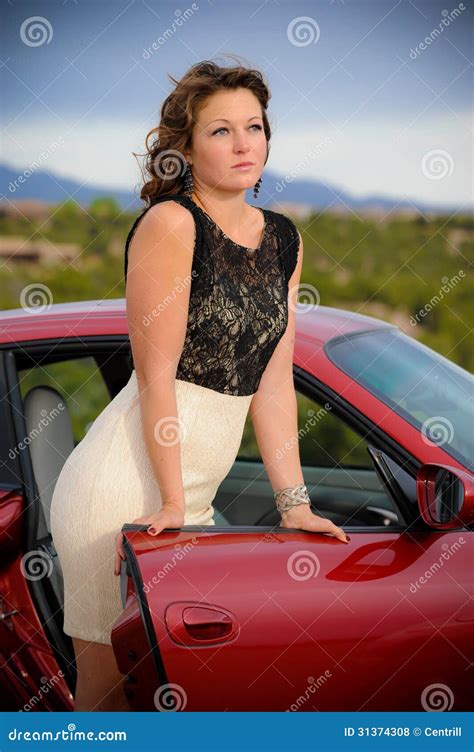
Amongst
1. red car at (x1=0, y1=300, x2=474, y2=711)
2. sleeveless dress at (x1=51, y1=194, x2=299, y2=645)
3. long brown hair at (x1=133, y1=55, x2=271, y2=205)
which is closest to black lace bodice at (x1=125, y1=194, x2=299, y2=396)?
sleeveless dress at (x1=51, y1=194, x2=299, y2=645)

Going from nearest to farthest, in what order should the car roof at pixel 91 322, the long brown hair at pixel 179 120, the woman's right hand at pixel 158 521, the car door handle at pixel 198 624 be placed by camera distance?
the car door handle at pixel 198 624
the woman's right hand at pixel 158 521
the long brown hair at pixel 179 120
the car roof at pixel 91 322

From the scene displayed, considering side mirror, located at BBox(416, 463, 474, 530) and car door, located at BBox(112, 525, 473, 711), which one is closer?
car door, located at BBox(112, 525, 473, 711)

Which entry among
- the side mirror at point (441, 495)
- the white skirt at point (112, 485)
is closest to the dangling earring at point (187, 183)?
the white skirt at point (112, 485)

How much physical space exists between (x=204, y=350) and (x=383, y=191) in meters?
50.6

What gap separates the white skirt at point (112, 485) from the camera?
92.5 inches

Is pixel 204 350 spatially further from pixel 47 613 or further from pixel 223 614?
pixel 47 613

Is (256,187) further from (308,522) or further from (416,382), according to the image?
(308,522)

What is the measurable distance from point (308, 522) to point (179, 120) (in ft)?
3.57

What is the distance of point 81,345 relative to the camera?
284cm

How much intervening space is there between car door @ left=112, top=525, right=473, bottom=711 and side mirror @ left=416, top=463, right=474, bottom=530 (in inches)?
3.4

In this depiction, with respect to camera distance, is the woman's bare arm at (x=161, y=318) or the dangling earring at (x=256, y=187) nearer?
the woman's bare arm at (x=161, y=318)

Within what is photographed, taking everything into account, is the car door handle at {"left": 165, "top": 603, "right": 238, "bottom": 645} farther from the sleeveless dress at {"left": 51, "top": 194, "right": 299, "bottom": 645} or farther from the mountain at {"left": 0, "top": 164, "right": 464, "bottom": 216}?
the mountain at {"left": 0, "top": 164, "right": 464, "bottom": 216}

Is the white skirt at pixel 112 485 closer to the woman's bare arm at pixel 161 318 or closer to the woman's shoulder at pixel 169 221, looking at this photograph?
the woman's bare arm at pixel 161 318

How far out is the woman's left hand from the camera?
94.5 inches
